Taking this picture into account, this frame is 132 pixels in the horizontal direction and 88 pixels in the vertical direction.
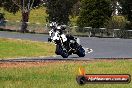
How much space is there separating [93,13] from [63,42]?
101 feet

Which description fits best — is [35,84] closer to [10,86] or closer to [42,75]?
[10,86]

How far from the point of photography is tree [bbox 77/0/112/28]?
176 feet

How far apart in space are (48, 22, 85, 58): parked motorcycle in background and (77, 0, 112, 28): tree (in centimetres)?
2952

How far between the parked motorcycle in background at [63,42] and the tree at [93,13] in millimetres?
29521

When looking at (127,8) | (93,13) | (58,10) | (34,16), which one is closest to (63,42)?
(93,13)

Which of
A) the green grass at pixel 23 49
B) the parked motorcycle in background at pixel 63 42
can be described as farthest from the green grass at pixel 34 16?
the parked motorcycle in background at pixel 63 42

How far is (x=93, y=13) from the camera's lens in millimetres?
53781

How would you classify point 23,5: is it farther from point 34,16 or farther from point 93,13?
point 34,16

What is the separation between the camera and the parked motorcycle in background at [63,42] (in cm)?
2273

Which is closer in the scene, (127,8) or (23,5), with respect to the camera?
(23,5)

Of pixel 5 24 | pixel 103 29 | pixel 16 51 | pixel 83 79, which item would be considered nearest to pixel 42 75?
pixel 83 79

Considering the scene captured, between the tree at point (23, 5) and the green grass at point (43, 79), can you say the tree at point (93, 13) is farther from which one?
the green grass at point (43, 79)

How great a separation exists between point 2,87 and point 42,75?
3292 millimetres

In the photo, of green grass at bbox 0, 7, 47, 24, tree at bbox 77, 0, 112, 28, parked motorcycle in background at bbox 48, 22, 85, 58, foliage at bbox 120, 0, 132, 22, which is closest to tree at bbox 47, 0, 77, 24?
tree at bbox 77, 0, 112, 28
